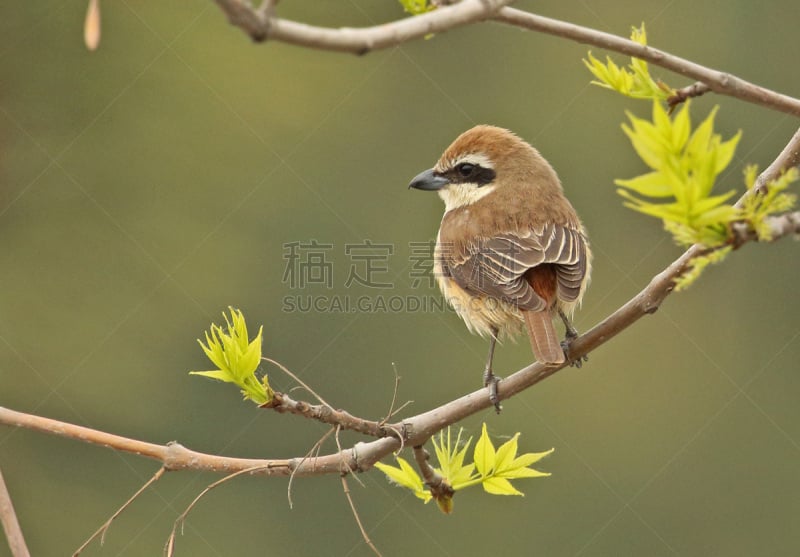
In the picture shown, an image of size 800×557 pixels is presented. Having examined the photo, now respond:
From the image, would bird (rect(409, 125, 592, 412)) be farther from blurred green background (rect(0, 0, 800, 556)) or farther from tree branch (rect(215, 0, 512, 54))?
blurred green background (rect(0, 0, 800, 556))

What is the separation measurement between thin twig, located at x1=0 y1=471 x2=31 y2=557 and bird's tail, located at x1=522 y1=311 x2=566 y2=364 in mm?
1621

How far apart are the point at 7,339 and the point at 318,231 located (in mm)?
2449

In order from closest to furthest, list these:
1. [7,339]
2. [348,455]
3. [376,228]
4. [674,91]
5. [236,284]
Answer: [674,91]
[348,455]
[7,339]
[236,284]
[376,228]

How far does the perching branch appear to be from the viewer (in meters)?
1.46

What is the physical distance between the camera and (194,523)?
8.05 m

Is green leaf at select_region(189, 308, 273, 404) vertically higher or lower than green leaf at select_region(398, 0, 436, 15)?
lower

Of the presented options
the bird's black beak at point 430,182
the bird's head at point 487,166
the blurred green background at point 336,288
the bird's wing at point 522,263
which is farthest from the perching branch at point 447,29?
the blurred green background at point 336,288

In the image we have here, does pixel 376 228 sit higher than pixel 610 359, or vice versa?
pixel 376 228

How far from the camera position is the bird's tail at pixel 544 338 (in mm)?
3205

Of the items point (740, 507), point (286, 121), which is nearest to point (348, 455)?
point (286, 121)

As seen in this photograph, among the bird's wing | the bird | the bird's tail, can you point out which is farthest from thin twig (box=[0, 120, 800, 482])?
the bird's wing

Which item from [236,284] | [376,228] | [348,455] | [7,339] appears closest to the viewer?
[348,455]

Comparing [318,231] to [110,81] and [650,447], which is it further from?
[650,447]

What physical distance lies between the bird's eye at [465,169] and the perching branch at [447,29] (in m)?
2.00
